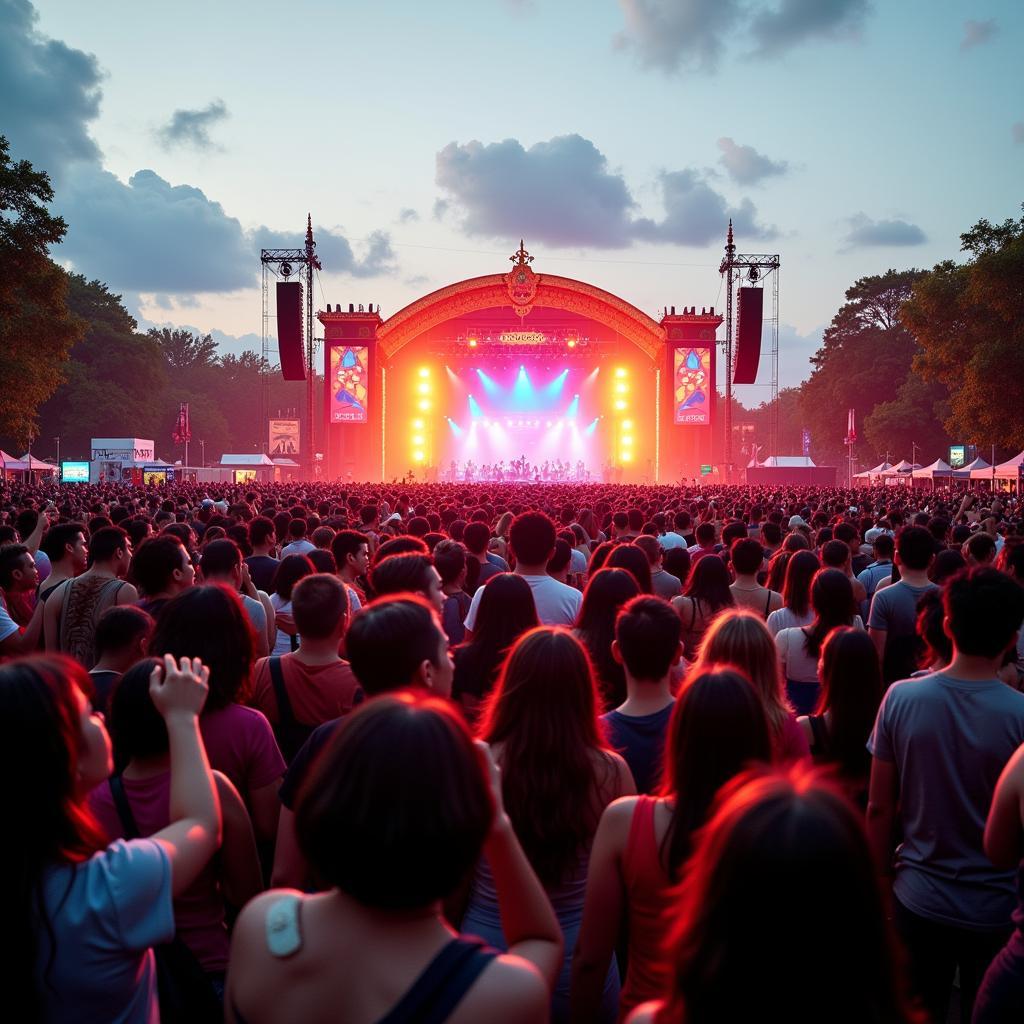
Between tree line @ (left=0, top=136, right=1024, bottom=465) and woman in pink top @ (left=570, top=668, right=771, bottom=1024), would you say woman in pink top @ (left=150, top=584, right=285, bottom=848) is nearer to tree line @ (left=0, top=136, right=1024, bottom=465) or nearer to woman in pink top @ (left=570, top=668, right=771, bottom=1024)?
woman in pink top @ (left=570, top=668, right=771, bottom=1024)

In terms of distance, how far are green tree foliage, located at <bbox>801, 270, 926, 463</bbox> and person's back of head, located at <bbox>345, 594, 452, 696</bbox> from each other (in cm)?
6237

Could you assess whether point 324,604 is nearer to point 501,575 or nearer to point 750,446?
point 501,575

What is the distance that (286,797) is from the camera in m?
2.83

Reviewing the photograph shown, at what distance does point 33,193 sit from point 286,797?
2990cm

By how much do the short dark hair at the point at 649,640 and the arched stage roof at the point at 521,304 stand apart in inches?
1591

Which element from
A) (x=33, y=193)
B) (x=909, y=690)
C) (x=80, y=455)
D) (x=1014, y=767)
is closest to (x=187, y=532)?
(x=909, y=690)

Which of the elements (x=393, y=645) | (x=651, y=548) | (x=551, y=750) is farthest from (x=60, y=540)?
(x=551, y=750)

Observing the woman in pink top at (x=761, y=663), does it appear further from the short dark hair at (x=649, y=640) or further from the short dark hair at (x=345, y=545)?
the short dark hair at (x=345, y=545)

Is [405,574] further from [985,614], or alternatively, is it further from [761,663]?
[985,614]

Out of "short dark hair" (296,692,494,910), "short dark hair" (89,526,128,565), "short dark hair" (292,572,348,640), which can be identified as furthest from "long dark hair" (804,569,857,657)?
"short dark hair" (89,526,128,565)

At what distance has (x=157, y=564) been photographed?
4.79 meters

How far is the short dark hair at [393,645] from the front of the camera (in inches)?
107

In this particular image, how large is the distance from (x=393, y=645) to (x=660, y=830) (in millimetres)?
956

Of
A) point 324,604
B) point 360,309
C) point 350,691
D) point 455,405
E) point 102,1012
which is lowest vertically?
point 102,1012
